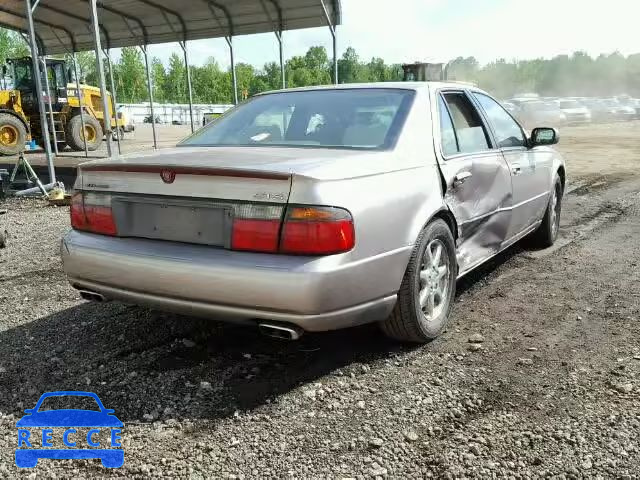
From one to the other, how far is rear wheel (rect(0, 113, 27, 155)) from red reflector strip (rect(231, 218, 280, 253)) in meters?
17.2

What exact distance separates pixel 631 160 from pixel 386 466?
52.2 feet

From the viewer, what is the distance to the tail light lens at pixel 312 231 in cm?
260

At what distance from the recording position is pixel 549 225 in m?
5.68

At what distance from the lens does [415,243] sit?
3094mm

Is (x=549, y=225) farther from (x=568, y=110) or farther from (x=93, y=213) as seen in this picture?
(x=568, y=110)

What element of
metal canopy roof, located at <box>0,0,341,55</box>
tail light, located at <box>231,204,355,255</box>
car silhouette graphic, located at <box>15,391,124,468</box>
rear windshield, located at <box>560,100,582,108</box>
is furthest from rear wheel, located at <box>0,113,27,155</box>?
rear windshield, located at <box>560,100,582,108</box>

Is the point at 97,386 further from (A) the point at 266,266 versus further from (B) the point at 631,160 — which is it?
(B) the point at 631,160

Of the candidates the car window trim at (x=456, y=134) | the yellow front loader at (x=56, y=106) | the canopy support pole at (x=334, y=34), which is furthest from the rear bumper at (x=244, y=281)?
the yellow front loader at (x=56, y=106)

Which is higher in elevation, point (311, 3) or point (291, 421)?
point (311, 3)

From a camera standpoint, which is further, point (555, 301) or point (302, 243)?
point (555, 301)

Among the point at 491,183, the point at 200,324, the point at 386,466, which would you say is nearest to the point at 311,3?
the point at 491,183

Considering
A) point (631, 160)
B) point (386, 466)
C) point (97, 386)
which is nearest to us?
point (386, 466)

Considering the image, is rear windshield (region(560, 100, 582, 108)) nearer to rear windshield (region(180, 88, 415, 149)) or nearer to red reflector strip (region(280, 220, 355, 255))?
rear windshield (region(180, 88, 415, 149))

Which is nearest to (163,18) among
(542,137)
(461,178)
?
(542,137)
